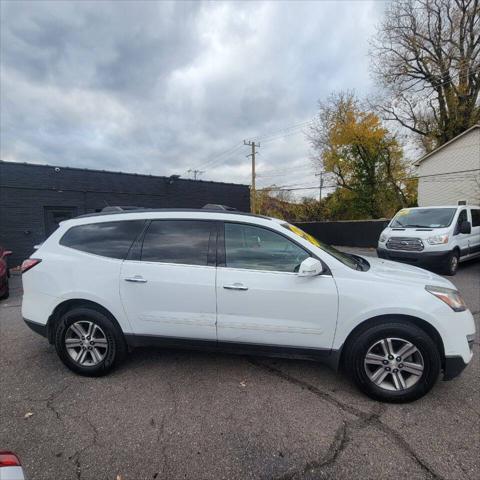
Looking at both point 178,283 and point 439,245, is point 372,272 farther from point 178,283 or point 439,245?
point 439,245

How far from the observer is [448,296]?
2.42m

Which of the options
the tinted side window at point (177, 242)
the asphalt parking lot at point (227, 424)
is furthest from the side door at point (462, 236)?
the tinted side window at point (177, 242)

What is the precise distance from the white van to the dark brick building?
1226 centimetres

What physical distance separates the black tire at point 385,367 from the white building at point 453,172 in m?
18.2

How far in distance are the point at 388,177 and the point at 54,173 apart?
913 inches

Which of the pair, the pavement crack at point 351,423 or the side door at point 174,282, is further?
the side door at point 174,282

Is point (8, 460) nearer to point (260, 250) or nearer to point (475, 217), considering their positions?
point (260, 250)

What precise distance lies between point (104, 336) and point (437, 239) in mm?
8035

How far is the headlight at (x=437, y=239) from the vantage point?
7125 millimetres

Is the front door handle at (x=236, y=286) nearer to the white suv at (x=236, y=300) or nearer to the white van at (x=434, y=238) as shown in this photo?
the white suv at (x=236, y=300)

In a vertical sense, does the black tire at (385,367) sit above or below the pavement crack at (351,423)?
above

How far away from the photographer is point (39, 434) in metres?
2.10

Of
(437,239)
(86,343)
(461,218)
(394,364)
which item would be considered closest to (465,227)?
(461,218)

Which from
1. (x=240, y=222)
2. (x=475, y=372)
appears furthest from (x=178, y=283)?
(x=475, y=372)
